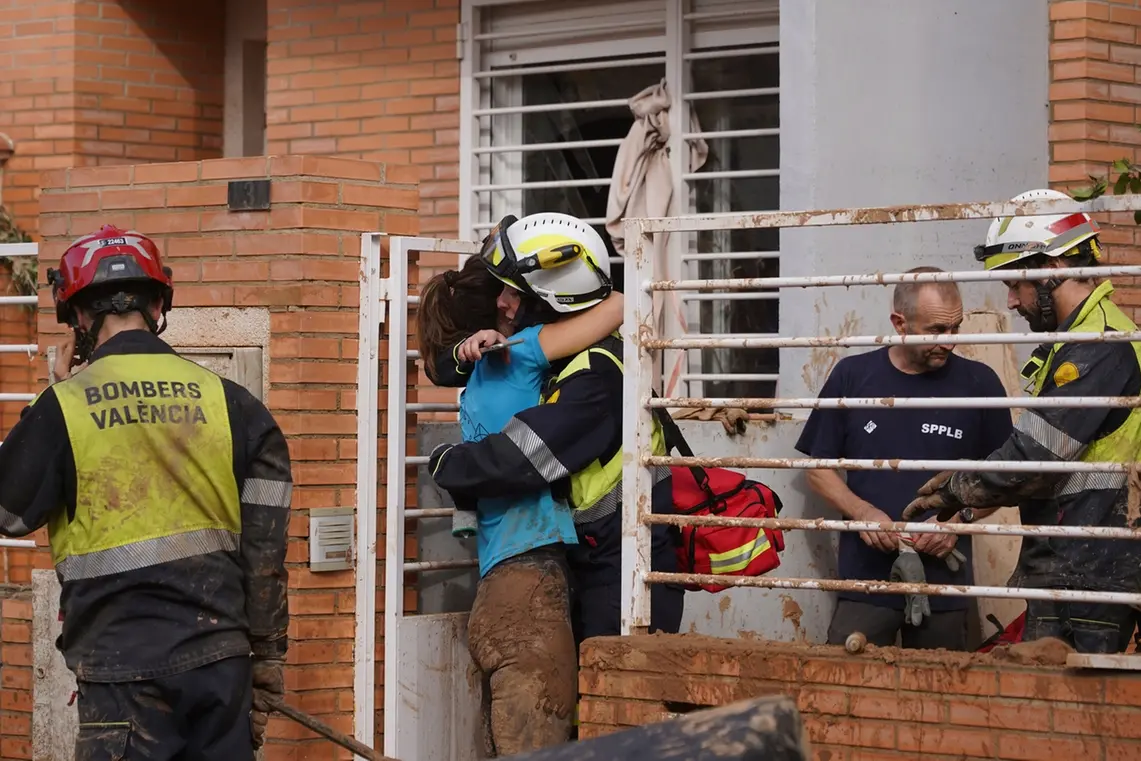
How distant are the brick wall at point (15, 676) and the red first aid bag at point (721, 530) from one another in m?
3.16

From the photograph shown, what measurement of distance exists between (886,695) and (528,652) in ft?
3.84

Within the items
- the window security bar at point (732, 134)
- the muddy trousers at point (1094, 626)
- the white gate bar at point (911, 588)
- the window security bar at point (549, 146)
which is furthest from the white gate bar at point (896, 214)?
the window security bar at point (549, 146)

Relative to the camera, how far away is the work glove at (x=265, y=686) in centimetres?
500

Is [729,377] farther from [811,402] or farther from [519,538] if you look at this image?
[811,402]

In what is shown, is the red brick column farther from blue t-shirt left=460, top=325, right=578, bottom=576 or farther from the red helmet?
the red helmet

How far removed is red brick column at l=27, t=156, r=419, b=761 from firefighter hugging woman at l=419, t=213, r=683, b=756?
0.83 m

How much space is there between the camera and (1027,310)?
524 cm

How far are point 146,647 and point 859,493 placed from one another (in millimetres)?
2592

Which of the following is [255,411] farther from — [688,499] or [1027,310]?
[1027,310]

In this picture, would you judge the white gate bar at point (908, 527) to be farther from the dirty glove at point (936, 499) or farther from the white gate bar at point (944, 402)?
the white gate bar at point (944, 402)

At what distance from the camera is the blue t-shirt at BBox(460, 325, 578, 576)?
17.8ft

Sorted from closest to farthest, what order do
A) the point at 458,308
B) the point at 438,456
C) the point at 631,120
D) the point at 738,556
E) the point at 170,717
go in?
1. the point at 170,717
2. the point at 738,556
3. the point at 438,456
4. the point at 458,308
5. the point at 631,120

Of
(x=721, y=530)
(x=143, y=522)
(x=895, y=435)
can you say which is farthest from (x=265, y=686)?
(x=895, y=435)

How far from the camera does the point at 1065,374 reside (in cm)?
486
